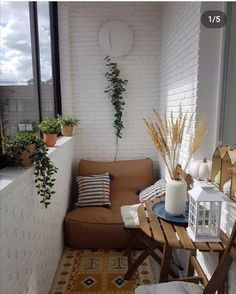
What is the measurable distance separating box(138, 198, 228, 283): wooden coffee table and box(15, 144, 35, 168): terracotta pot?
80 centimetres

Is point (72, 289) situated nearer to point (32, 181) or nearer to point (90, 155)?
point (32, 181)

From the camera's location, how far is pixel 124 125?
349cm

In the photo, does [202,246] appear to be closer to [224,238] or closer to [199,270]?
[224,238]

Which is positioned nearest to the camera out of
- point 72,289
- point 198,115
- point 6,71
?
point 6,71

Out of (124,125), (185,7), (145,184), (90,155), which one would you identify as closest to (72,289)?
(145,184)

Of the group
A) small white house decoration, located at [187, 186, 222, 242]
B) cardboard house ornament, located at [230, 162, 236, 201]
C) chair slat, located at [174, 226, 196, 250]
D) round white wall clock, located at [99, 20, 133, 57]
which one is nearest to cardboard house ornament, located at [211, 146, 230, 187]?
cardboard house ornament, located at [230, 162, 236, 201]

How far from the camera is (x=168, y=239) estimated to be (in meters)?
1.44

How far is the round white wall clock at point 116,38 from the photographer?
3219 millimetres

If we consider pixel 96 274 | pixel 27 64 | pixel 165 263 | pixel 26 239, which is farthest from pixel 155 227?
pixel 27 64

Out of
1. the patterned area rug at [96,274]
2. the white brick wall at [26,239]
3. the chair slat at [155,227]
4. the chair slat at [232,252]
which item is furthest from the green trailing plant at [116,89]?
the chair slat at [232,252]

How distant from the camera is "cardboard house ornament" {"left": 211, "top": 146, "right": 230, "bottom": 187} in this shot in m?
1.65

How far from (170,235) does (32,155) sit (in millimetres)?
953

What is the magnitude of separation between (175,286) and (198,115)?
3.80ft

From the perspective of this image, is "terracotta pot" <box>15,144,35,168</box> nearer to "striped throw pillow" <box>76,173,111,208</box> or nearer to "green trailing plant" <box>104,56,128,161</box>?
"striped throw pillow" <box>76,173,111,208</box>
